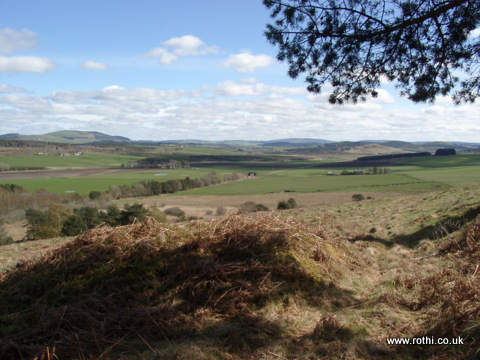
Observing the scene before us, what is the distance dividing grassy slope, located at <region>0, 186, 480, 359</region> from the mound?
2 cm

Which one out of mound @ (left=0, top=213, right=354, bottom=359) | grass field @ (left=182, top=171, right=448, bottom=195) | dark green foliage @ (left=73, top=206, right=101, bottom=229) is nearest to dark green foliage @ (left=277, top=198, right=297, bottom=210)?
dark green foliage @ (left=73, top=206, right=101, bottom=229)

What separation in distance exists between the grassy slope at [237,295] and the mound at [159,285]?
19 millimetres

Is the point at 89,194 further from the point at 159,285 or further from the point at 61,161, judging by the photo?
the point at 61,161

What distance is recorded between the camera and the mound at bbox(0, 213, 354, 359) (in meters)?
4.04

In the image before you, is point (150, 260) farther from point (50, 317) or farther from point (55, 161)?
point (55, 161)

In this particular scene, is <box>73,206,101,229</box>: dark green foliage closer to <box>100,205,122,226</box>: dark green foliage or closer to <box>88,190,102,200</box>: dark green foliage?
<box>100,205,122,226</box>: dark green foliage

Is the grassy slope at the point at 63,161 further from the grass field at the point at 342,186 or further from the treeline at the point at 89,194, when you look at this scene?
the grass field at the point at 342,186

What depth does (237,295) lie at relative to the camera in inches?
187

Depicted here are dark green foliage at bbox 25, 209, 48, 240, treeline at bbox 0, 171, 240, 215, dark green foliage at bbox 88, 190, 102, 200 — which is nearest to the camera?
dark green foliage at bbox 25, 209, 48, 240

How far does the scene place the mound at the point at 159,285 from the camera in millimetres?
4043

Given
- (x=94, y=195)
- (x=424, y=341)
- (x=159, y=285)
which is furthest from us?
(x=94, y=195)

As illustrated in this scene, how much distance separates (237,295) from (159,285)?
126cm

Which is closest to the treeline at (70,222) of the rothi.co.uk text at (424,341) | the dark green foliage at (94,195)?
the rothi.co.uk text at (424,341)

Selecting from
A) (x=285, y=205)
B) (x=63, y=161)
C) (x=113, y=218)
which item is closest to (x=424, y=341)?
(x=113, y=218)
